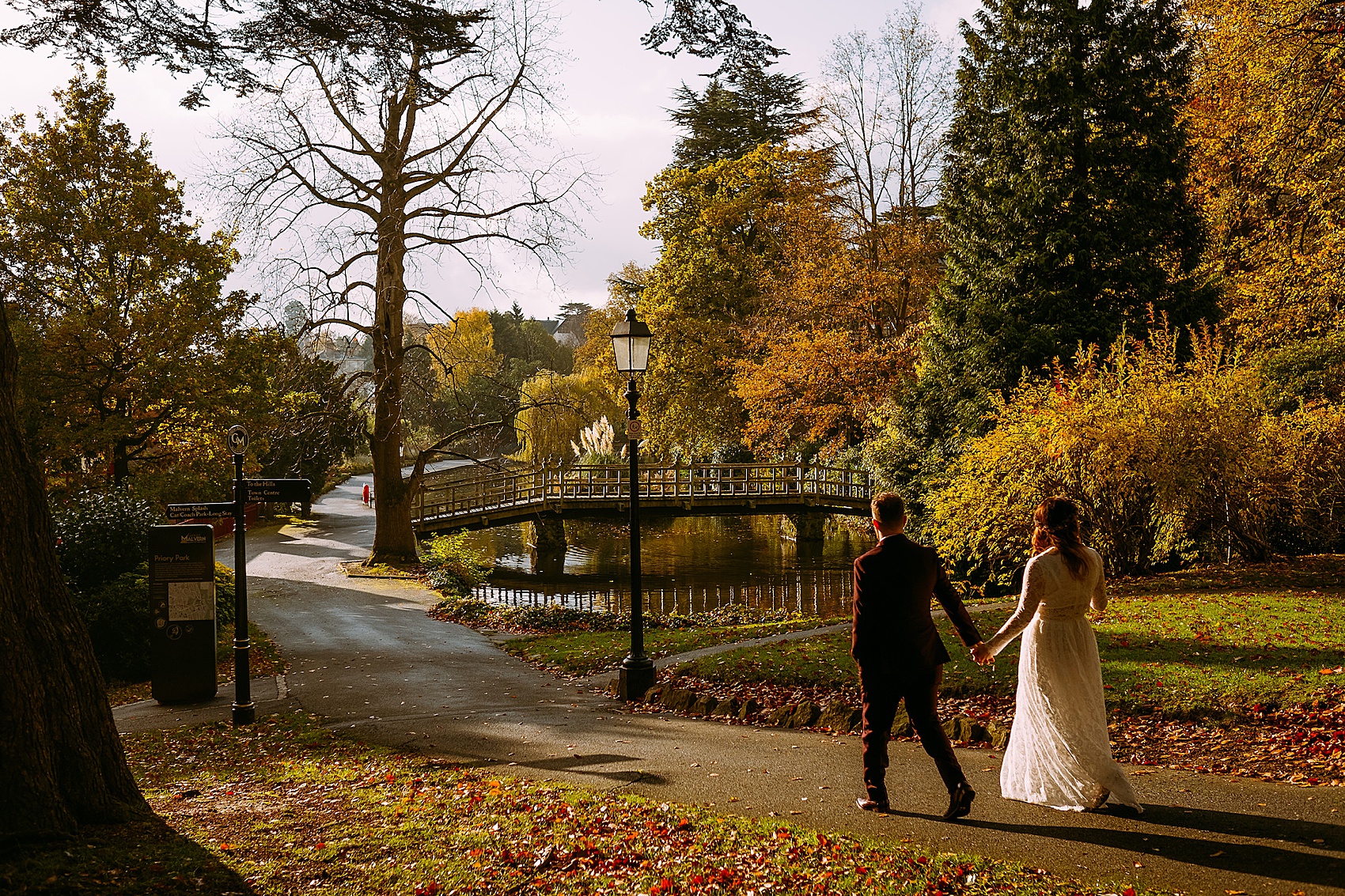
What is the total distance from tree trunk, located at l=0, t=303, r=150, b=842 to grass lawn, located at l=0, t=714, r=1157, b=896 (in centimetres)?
24

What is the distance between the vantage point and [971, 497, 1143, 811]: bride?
5.04m

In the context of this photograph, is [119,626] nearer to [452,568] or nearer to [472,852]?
[452,568]

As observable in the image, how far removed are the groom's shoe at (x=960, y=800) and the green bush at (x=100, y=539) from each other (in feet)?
46.2

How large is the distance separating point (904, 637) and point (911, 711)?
0.44 m

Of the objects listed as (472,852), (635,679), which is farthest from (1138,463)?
(472,852)

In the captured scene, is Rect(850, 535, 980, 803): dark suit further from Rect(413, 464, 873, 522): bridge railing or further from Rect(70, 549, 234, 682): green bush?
Rect(413, 464, 873, 522): bridge railing

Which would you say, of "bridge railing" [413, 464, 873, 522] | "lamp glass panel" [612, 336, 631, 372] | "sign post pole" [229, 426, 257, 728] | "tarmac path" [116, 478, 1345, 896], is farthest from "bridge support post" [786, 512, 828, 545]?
"sign post pole" [229, 426, 257, 728]

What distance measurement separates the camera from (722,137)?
4009 centimetres

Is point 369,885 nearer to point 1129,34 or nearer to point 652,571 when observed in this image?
point 1129,34

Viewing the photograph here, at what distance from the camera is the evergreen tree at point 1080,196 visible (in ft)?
58.4

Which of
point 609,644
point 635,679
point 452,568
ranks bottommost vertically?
point 609,644

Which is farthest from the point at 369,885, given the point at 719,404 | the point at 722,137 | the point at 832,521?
the point at 722,137

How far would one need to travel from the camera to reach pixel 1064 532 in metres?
5.12

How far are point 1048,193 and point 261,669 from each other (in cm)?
1693
